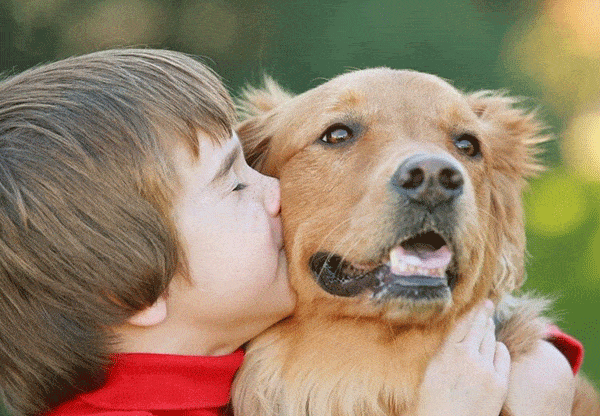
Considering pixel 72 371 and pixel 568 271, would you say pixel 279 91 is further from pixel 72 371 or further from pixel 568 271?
pixel 568 271

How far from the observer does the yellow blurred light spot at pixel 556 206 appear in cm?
741

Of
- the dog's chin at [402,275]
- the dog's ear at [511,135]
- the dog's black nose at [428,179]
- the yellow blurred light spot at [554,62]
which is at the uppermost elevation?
the dog's black nose at [428,179]

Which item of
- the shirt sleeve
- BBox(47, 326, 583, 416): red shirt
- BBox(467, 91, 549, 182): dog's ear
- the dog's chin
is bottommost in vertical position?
the shirt sleeve

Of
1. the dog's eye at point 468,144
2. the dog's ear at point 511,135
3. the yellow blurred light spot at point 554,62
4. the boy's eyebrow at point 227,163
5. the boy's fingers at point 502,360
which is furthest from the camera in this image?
the yellow blurred light spot at point 554,62

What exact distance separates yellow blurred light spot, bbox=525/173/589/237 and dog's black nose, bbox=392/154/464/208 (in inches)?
186

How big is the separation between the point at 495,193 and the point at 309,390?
1146 millimetres

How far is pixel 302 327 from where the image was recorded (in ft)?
10.3

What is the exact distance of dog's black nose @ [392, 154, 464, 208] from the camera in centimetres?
275

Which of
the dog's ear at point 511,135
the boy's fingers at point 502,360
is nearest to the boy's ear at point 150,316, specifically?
the boy's fingers at point 502,360

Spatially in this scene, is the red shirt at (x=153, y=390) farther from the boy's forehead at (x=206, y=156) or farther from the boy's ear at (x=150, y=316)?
the boy's forehead at (x=206, y=156)

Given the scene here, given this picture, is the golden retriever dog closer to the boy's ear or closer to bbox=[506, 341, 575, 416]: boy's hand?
bbox=[506, 341, 575, 416]: boy's hand

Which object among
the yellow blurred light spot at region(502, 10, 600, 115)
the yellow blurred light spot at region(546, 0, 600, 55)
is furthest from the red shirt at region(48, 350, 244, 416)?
the yellow blurred light spot at region(546, 0, 600, 55)

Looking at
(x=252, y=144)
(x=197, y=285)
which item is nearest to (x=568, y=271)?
(x=252, y=144)

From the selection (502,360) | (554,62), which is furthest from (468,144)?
(554,62)
